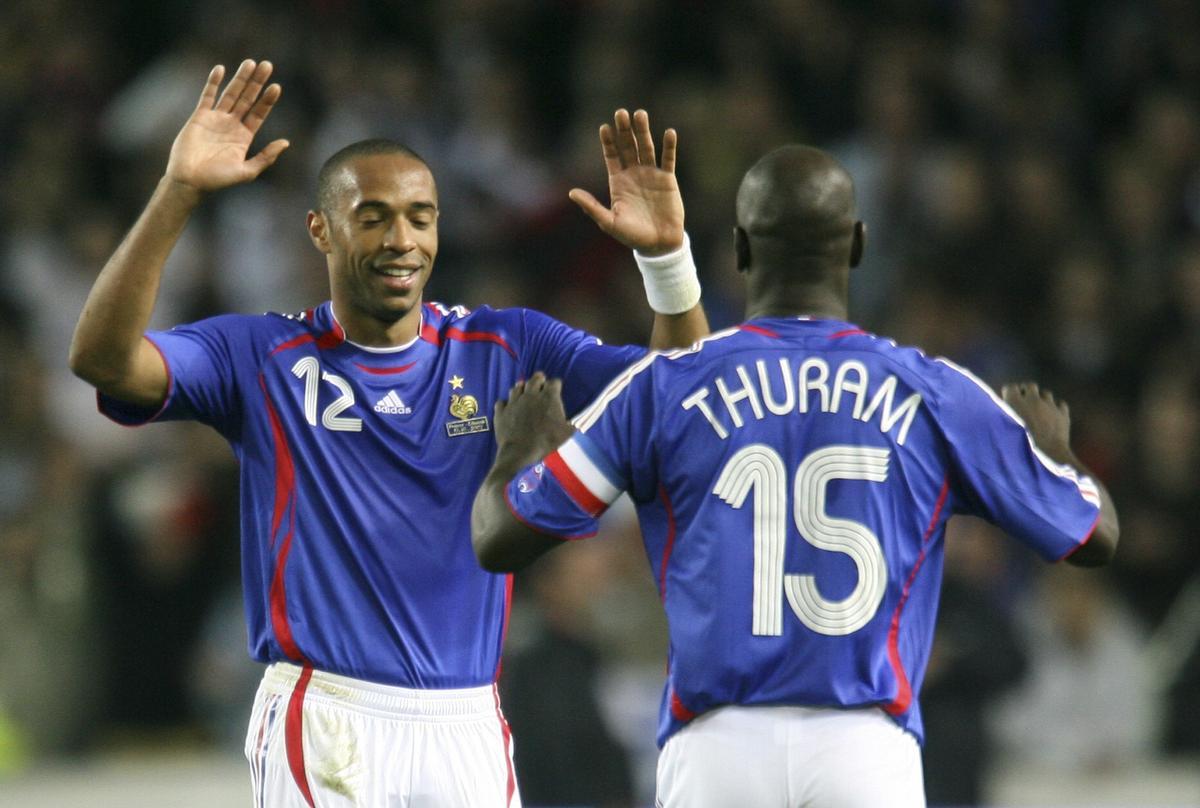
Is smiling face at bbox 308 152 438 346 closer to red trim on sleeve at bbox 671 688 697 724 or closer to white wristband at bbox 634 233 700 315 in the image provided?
white wristband at bbox 634 233 700 315

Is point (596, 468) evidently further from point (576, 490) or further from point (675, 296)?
point (675, 296)

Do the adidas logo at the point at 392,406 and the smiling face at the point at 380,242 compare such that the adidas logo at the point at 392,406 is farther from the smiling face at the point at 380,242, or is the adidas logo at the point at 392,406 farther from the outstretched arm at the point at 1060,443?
the outstretched arm at the point at 1060,443

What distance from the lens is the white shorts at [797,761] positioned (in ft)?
12.2

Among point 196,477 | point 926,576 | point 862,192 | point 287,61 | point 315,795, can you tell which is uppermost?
point 287,61

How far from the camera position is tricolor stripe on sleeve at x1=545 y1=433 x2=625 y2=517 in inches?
153

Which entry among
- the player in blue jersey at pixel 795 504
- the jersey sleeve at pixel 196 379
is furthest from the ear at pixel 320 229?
the player in blue jersey at pixel 795 504

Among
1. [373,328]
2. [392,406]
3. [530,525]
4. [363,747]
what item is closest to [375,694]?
[363,747]

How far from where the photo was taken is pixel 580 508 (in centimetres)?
389

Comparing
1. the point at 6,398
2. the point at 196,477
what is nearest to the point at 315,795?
the point at 196,477

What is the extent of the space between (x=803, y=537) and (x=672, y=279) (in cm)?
122

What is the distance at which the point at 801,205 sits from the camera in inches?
154

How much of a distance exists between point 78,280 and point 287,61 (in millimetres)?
1874

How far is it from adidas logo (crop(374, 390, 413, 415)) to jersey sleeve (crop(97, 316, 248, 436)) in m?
0.35

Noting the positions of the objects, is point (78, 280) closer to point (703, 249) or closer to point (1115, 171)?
point (703, 249)
